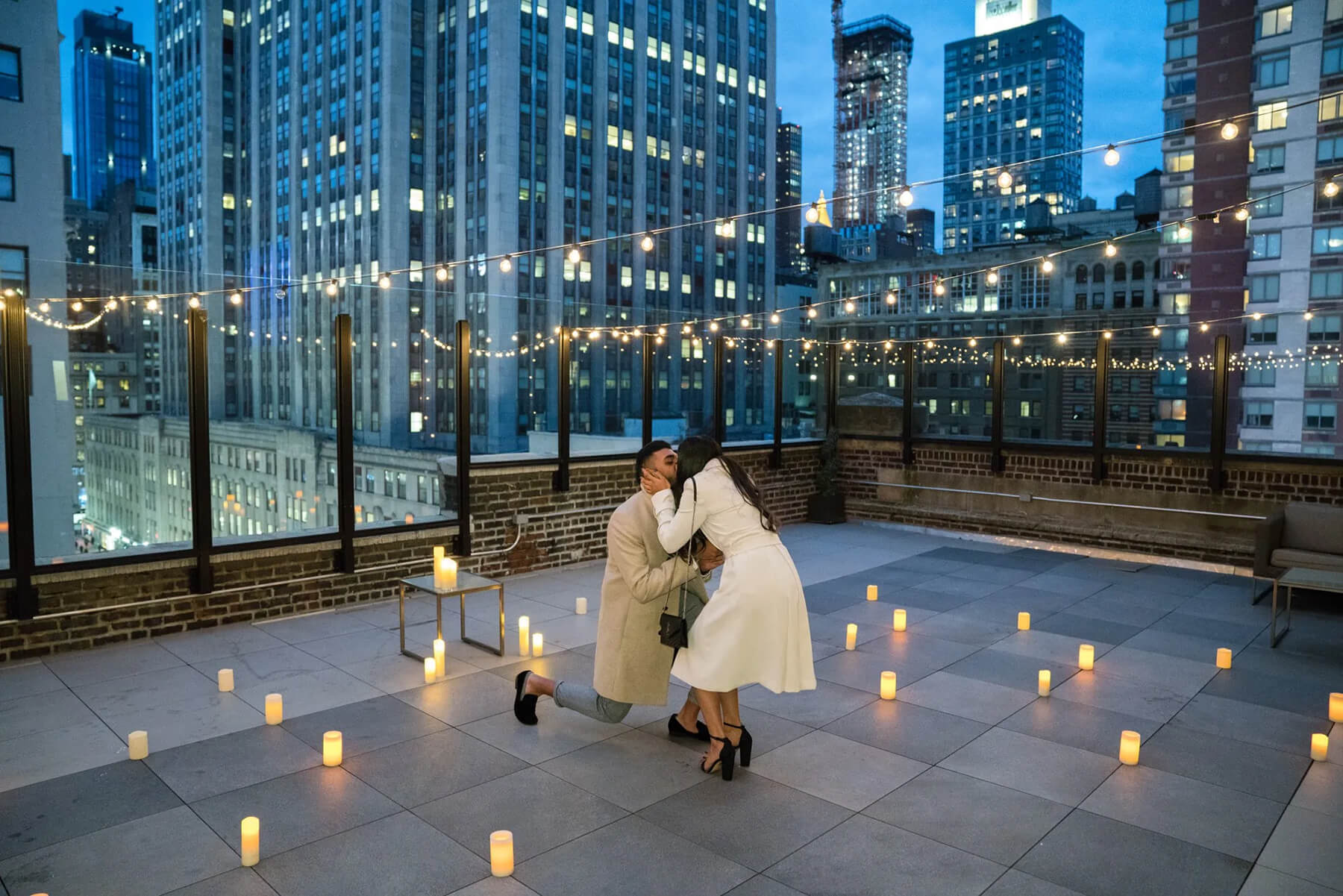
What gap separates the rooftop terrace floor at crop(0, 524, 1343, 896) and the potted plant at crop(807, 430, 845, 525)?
6099mm

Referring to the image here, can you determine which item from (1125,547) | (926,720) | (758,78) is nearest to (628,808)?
(926,720)

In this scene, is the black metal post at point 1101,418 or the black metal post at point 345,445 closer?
the black metal post at point 345,445

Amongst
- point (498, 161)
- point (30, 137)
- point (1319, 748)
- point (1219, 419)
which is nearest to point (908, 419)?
Result: point (1219, 419)

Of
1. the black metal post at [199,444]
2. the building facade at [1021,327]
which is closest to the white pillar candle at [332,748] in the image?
the black metal post at [199,444]

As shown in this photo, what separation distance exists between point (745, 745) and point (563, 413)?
19.9 ft

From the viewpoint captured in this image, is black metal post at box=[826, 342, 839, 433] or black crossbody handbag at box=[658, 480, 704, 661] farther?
black metal post at box=[826, 342, 839, 433]

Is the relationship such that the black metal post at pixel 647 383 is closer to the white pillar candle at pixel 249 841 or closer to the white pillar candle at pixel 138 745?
the white pillar candle at pixel 138 745

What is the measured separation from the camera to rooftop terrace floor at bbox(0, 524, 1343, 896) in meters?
3.71

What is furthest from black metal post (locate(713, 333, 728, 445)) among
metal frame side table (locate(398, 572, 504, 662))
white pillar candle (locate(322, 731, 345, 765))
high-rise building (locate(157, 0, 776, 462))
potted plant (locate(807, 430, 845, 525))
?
high-rise building (locate(157, 0, 776, 462))

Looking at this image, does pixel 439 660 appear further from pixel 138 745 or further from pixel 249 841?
pixel 249 841

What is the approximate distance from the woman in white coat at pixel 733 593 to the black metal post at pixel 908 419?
9.35m

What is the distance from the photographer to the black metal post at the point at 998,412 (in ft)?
40.5

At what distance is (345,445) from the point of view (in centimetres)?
842

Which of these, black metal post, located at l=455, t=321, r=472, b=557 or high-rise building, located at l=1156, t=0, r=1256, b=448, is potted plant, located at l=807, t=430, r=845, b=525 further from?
high-rise building, located at l=1156, t=0, r=1256, b=448
